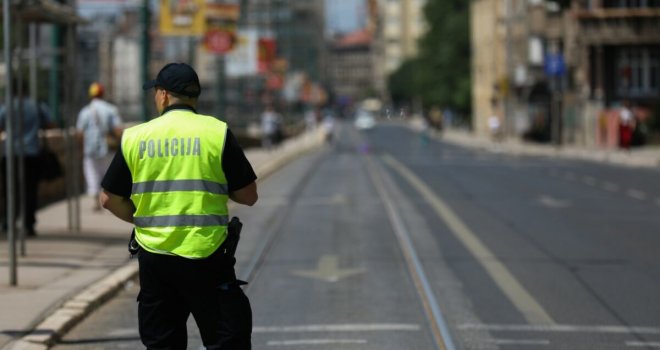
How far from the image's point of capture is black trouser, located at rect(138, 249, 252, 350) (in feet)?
18.5

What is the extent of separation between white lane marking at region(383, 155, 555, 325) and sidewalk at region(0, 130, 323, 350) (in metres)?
3.33

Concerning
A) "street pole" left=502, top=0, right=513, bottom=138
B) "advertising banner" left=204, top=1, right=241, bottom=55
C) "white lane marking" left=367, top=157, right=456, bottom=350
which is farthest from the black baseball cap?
"street pole" left=502, top=0, right=513, bottom=138

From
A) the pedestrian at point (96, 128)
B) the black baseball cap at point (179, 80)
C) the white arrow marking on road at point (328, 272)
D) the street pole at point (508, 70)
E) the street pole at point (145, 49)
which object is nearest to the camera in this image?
the black baseball cap at point (179, 80)

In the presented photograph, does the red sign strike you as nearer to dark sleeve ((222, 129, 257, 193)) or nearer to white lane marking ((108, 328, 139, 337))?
white lane marking ((108, 328, 139, 337))

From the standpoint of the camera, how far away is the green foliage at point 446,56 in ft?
358

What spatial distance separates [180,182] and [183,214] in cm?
14

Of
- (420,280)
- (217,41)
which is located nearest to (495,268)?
(420,280)

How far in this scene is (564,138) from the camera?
6369cm

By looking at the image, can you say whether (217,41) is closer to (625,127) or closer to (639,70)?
(625,127)

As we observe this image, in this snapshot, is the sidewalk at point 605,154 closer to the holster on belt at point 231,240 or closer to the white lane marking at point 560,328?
the white lane marking at point 560,328

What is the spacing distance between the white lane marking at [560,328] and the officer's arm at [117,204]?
405cm

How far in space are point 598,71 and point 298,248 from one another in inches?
1880

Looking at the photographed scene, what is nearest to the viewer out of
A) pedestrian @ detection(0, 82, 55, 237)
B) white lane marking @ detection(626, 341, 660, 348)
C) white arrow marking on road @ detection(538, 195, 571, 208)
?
white lane marking @ detection(626, 341, 660, 348)

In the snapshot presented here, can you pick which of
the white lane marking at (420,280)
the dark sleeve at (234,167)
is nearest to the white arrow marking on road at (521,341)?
the white lane marking at (420,280)
